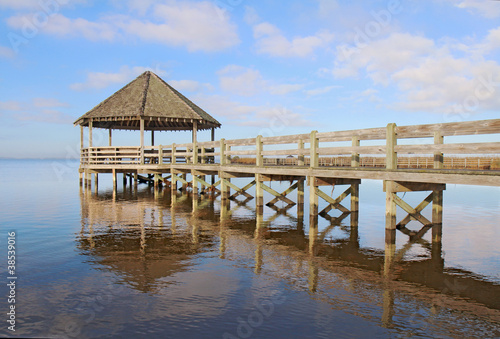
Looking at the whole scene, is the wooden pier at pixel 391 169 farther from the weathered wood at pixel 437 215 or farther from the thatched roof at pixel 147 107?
the thatched roof at pixel 147 107

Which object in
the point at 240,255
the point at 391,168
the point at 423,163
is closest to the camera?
the point at 240,255

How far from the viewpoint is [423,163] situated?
1371cm

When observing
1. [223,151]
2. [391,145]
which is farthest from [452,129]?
[223,151]

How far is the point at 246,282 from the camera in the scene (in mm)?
7141

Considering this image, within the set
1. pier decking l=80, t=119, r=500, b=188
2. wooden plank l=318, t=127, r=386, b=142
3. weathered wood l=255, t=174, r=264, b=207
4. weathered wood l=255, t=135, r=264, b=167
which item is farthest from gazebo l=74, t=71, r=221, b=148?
wooden plank l=318, t=127, r=386, b=142

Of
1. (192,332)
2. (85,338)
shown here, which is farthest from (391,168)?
(85,338)

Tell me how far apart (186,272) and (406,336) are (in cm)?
418

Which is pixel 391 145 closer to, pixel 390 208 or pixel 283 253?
pixel 390 208

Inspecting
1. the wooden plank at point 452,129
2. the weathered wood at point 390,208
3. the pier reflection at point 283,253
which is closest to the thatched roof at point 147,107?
the pier reflection at point 283,253

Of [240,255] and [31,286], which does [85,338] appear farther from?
[240,255]

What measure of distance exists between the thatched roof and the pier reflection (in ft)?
35.1

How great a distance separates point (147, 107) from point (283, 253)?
18.8 metres

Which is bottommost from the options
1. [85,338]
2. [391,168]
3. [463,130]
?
[85,338]

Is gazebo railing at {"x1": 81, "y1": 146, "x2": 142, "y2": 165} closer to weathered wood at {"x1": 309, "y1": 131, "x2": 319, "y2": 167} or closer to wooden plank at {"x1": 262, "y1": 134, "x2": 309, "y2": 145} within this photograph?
wooden plank at {"x1": 262, "y1": 134, "x2": 309, "y2": 145}
